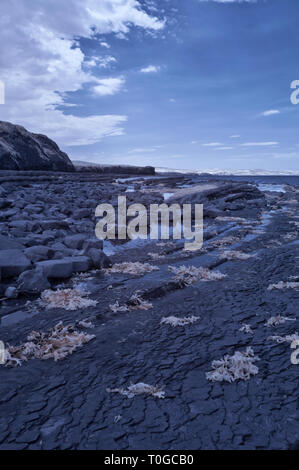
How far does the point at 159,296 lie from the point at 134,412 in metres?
3.34

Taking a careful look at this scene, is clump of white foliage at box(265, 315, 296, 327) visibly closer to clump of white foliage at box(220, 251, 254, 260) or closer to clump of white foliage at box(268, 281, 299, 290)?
clump of white foliage at box(268, 281, 299, 290)

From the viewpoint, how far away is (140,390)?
3.34 metres

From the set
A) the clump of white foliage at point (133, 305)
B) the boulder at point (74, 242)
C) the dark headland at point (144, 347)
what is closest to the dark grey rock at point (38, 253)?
the dark headland at point (144, 347)

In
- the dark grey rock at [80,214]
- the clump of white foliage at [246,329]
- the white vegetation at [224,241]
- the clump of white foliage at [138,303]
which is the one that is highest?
the dark grey rock at [80,214]

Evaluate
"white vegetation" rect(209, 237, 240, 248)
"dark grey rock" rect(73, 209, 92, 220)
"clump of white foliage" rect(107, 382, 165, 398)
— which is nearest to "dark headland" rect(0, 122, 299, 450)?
"clump of white foliage" rect(107, 382, 165, 398)

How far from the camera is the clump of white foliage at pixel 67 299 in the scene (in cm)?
574

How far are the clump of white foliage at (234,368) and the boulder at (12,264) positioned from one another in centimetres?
475

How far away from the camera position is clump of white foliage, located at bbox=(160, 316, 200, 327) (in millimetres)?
4984

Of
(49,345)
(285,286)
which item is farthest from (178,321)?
(285,286)

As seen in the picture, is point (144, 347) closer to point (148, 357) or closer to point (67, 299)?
point (148, 357)

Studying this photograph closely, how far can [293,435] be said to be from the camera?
2.67 meters

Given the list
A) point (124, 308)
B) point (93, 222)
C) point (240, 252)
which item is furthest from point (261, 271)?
point (93, 222)

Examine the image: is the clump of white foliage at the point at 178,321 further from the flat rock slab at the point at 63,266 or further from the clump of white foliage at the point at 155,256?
the clump of white foliage at the point at 155,256

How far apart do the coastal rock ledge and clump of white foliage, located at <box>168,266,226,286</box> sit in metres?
54.3
